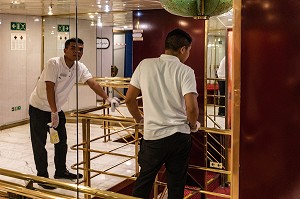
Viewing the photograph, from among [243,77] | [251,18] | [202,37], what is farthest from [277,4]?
[202,37]

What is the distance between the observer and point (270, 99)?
5.21 ft

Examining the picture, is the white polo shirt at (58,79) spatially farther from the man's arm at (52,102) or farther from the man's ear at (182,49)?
the man's ear at (182,49)

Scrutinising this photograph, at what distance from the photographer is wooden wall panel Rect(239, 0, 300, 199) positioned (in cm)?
154

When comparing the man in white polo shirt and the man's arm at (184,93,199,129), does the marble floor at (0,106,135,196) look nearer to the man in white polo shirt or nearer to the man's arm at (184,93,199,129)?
the man in white polo shirt

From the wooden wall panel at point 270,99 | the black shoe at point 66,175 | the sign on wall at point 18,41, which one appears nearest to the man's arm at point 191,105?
the wooden wall panel at point 270,99

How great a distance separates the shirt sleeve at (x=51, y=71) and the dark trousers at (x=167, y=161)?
157 centimetres

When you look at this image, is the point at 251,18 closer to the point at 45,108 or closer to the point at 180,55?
the point at 180,55

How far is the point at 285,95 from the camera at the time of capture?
5.17ft

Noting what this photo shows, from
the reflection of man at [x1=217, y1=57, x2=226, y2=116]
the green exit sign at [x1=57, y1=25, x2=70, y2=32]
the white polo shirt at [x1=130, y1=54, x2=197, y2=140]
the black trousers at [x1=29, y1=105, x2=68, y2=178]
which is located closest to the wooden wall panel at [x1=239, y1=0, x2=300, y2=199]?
the white polo shirt at [x1=130, y1=54, x2=197, y2=140]

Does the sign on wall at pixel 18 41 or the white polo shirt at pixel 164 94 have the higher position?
the sign on wall at pixel 18 41

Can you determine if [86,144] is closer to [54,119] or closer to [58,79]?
[54,119]

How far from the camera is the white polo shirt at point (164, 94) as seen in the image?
2324 mm

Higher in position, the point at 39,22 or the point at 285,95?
the point at 39,22

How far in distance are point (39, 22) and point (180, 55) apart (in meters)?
5.99
